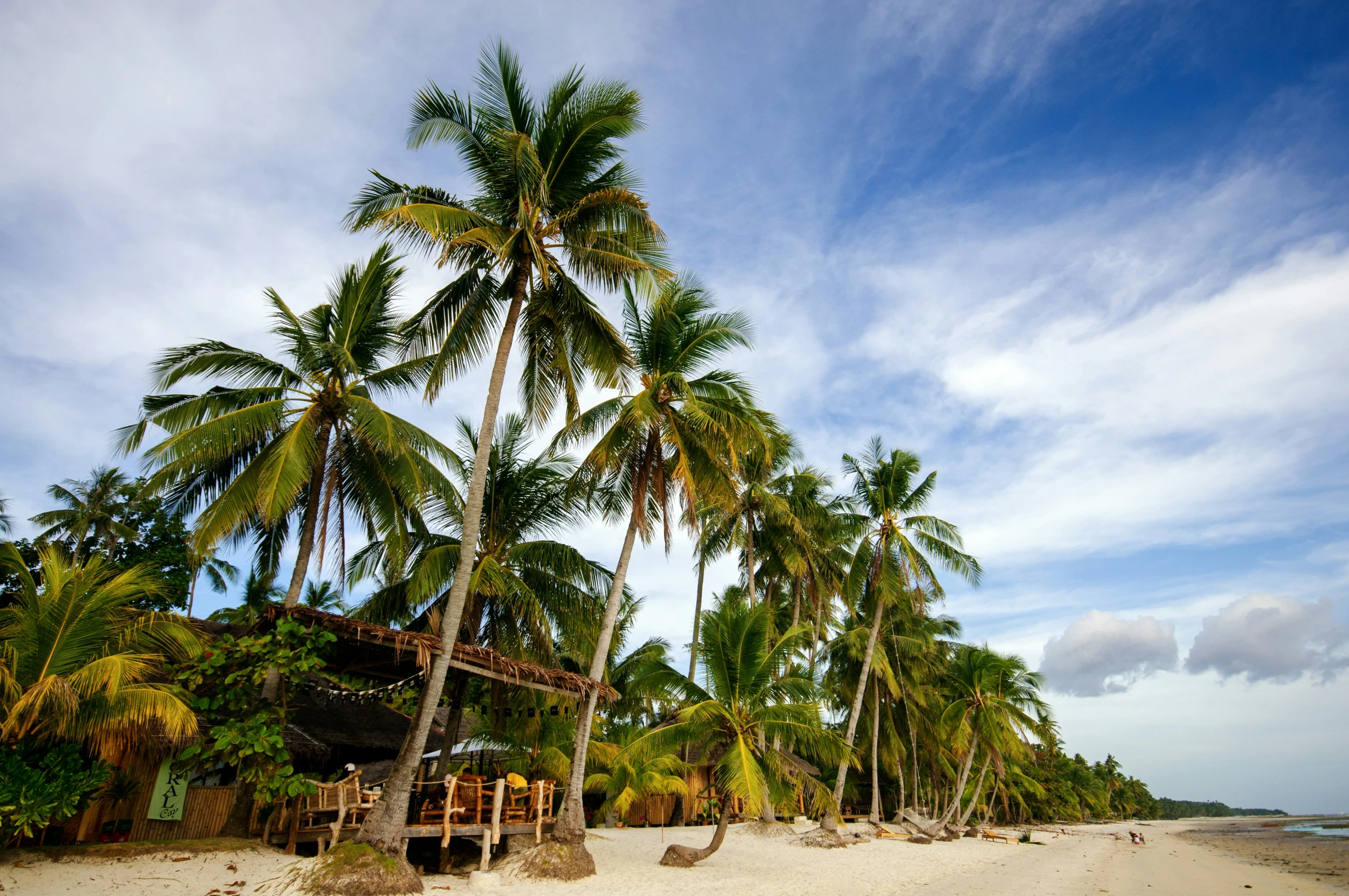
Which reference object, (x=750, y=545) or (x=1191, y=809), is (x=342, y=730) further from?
(x=1191, y=809)

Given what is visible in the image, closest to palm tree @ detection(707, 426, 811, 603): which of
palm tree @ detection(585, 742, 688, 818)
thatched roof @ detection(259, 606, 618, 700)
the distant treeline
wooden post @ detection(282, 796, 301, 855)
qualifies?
palm tree @ detection(585, 742, 688, 818)

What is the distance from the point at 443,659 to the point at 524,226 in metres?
6.77

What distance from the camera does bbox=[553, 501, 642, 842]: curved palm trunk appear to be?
12.2m

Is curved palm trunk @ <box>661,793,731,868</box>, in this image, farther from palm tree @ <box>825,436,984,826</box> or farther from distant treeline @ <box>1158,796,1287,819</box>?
distant treeline @ <box>1158,796,1287,819</box>

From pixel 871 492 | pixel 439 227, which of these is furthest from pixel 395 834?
pixel 871 492

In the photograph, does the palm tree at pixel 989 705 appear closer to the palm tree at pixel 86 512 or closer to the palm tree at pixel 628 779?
the palm tree at pixel 628 779

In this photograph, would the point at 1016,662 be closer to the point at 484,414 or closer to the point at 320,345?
the point at 484,414

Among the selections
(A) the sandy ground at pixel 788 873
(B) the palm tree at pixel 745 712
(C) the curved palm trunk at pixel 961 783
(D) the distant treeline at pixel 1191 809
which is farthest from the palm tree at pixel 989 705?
(D) the distant treeline at pixel 1191 809

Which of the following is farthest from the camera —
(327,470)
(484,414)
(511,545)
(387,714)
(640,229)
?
(387,714)

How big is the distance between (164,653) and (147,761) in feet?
7.65

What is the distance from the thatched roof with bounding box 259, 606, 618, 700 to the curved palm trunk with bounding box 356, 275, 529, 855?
0.31 metres

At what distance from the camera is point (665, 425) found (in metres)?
14.6

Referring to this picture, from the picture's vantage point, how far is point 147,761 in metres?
11.7

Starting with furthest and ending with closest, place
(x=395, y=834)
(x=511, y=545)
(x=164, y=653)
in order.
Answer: (x=511, y=545) → (x=164, y=653) → (x=395, y=834)
